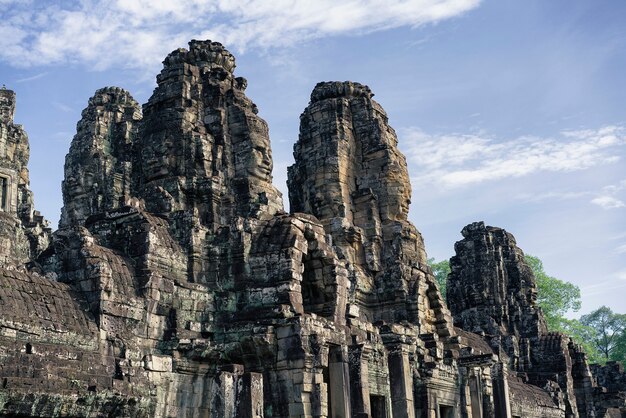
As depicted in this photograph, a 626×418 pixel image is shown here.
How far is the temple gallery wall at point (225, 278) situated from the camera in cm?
1652

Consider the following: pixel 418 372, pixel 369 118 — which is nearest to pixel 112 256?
pixel 418 372

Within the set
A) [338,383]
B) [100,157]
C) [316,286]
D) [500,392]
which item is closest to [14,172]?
[100,157]

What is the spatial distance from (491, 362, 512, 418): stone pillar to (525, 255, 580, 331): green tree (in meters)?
30.0

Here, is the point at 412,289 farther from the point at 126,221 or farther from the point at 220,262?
the point at 126,221

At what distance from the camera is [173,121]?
24734mm

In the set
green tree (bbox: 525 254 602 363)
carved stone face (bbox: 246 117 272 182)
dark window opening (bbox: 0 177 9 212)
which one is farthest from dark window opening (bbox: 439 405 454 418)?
green tree (bbox: 525 254 602 363)

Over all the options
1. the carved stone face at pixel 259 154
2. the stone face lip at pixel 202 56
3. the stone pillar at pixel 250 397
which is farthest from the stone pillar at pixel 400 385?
the stone face lip at pixel 202 56

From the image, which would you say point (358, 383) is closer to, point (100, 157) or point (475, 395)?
point (475, 395)

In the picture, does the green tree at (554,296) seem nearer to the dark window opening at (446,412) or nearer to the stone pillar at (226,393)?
the dark window opening at (446,412)

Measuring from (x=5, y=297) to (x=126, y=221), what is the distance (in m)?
5.16

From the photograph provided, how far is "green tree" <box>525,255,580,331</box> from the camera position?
5997 centimetres

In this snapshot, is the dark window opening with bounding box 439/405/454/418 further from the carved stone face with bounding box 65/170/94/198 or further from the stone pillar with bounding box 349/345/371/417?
the carved stone face with bounding box 65/170/94/198

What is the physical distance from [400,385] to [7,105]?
2474 cm

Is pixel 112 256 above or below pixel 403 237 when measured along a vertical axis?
below
